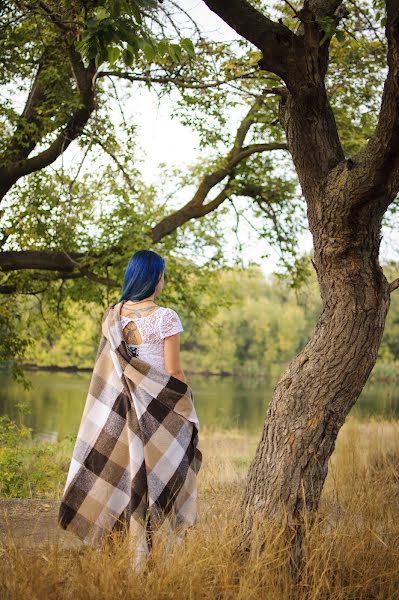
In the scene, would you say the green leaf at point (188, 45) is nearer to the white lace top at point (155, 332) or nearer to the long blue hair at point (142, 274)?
the long blue hair at point (142, 274)

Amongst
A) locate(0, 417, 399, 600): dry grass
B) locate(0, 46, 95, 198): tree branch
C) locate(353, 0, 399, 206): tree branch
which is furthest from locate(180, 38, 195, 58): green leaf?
locate(0, 46, 95, 198): tree branch

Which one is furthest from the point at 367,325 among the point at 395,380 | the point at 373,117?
the point at 395,380

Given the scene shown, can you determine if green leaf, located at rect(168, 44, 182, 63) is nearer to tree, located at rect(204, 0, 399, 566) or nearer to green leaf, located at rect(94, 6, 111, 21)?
green leaf, located at rect(94, 6, 111, 21)

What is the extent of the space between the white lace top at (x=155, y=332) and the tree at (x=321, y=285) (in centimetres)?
61

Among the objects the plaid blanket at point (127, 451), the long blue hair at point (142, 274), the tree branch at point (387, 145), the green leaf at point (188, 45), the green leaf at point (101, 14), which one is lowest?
the plaid blanket at point (127, 451)

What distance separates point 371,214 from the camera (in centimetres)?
358

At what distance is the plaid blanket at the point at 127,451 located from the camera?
3.60 meters

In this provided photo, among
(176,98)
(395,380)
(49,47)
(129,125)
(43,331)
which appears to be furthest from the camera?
(395,380)

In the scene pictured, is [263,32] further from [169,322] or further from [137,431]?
[137,431]

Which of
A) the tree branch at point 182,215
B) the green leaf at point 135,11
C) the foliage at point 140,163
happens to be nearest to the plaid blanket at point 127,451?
the green leaf at point 135,11

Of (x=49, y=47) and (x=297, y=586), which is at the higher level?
(x=49, y=47)

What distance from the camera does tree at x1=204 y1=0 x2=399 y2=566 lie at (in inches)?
136

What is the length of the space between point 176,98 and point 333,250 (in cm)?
564

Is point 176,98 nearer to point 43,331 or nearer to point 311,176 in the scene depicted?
point 43,331
